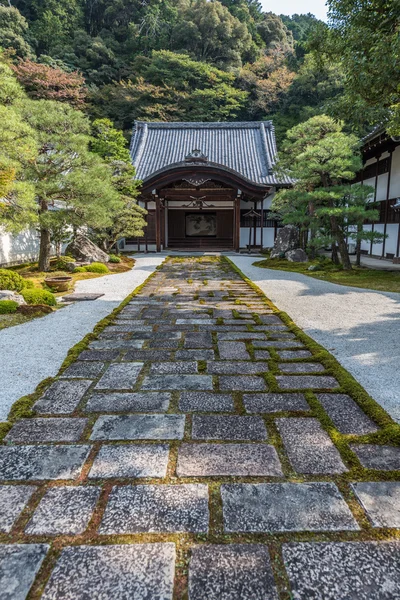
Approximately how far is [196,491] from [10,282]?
601 cm

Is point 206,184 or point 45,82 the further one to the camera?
point 45,82

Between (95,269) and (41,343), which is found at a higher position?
(95,269)

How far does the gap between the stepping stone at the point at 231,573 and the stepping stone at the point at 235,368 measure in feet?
5.93

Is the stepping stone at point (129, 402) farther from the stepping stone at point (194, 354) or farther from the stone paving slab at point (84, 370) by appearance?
the stepping stone at point (194, 354)

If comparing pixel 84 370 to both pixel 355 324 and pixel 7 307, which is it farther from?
pixel 355 324

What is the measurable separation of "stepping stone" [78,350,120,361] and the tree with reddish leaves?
1042 inches

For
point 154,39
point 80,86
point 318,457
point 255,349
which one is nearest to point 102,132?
point 80,86

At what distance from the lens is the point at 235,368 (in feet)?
10.9

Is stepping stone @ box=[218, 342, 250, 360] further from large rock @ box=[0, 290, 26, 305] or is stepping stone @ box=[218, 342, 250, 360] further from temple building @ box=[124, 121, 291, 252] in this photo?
A: temple building @ box=[124, 121, 291, 252]

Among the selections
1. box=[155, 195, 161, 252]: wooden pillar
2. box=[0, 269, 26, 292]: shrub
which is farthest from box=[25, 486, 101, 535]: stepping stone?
box=[155, 195, 161, 252]: wooden pillar

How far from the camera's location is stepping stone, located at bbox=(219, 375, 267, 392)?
2875 mm

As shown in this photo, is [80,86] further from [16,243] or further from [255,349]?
[255,349]

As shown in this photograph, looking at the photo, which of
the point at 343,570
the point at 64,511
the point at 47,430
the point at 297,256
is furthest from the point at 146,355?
the point at 297,256

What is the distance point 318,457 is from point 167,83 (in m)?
31.9
